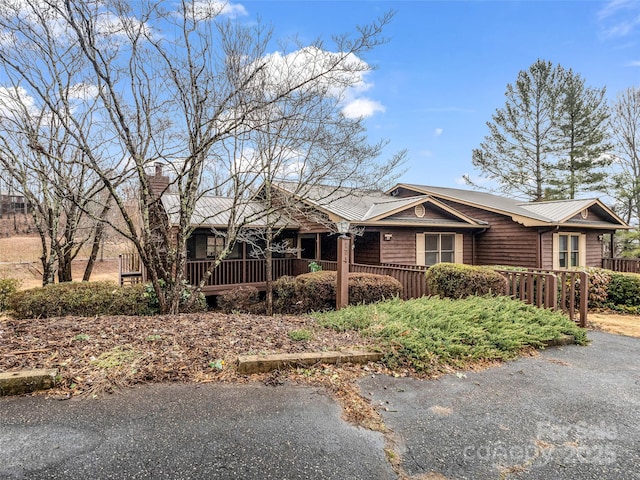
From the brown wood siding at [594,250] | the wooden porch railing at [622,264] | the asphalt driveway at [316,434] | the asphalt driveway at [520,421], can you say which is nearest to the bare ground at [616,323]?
the asphalt driveway at [520,421]

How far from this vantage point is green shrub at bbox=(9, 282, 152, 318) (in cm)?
710

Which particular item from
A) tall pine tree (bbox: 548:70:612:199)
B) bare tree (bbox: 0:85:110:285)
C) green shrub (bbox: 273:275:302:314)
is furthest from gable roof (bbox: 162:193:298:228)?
tall pine tree (bbox: 548:70:612:199)

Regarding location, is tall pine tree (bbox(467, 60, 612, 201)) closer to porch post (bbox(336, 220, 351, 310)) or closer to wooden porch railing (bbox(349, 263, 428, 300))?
wooden porch railing (bbox(349, 263, 428, 300))

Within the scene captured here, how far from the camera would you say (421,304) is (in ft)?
20.0

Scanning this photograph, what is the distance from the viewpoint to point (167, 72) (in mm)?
6633

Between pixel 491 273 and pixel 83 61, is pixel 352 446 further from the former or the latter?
pixel 83 61

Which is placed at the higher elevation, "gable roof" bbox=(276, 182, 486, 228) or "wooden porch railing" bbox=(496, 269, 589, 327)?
"gable roof" bbox=(276, 182, 486, 228)

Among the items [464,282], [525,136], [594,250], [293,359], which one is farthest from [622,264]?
[293,359]

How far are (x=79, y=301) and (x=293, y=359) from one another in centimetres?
601

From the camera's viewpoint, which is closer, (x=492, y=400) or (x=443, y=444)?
(x=443, y=444)

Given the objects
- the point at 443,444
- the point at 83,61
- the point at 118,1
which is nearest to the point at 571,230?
the point at 443,444

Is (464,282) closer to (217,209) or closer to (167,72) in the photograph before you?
(167,72)

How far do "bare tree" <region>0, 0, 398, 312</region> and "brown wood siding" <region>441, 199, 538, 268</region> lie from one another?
32.8 feet

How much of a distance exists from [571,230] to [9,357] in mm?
16825
